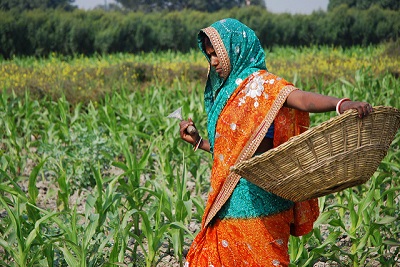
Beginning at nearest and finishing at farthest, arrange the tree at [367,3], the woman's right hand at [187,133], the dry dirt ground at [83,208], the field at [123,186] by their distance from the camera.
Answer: the woman's right hand at [187,133] → the field at [123,186] → the dry dirt ground at [83,208] → the tree at [367,3]

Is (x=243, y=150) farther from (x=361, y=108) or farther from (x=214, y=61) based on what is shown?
(x=361, y=108)

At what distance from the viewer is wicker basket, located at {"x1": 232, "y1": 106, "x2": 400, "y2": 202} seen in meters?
2.20

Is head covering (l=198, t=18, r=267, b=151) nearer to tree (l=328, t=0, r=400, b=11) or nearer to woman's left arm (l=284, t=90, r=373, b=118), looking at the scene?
woman's left arm (l=284, t=90, r=373, b=118)

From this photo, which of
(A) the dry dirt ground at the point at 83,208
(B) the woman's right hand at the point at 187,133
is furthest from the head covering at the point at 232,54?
(A) the dry dirt ground at the point at 83,208

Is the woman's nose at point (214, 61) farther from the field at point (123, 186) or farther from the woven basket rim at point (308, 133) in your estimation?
the field at point (123, 186)

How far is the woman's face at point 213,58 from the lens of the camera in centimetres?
260

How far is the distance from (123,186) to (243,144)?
175cm

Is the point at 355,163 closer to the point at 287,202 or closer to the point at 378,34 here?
the point at 287,202

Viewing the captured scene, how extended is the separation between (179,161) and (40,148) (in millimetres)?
1132

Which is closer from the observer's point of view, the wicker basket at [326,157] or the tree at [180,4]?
the wicker basket at [326,157]

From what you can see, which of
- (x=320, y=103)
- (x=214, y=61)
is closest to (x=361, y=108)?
(x=320, y=103)

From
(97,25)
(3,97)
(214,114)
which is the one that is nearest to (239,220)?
(214,114)

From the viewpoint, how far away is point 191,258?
105 inches

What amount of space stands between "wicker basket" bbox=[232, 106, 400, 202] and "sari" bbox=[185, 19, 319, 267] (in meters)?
0.22
